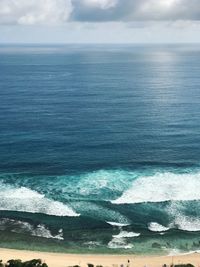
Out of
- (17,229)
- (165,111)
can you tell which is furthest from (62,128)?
(17,229)

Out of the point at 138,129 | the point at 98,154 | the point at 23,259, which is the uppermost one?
the point at 138,129

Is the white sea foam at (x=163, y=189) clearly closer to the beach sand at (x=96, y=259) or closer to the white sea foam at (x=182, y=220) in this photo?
the white sea foam at (x=182, y=220)

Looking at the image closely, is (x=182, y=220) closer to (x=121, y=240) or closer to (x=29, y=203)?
(x=121, y=240)

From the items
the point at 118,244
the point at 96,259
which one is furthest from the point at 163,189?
the point at 96,259

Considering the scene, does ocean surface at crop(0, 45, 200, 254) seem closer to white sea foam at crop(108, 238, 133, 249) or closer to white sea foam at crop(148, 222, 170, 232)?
white sea foam at crop(148, 222, 170, 232)

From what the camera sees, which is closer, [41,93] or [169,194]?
[169,194]

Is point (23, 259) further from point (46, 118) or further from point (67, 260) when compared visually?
point (46, 118)
